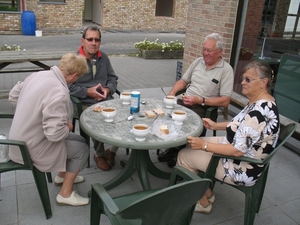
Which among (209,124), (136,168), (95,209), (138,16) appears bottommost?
(136,168)

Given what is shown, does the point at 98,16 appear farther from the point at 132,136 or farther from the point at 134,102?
the point at 132,136

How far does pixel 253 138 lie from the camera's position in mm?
2027

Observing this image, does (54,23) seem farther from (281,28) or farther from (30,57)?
(281,28)

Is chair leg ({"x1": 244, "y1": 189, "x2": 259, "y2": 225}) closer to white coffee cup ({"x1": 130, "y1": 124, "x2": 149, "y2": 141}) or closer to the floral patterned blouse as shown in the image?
the floral patterned blouse

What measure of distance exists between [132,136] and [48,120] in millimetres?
610

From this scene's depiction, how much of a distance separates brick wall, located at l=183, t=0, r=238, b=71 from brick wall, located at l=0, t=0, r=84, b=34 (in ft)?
31.2

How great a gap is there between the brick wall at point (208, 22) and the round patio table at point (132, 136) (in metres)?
2.42

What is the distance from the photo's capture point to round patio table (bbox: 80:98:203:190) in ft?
7.09

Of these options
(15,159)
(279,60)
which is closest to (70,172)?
(15,159)

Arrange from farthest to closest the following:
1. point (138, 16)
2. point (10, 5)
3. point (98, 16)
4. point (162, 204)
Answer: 1. point (98, 16)
2. point (138, 16)
3. point (10, 5)
4. point (162, 204)

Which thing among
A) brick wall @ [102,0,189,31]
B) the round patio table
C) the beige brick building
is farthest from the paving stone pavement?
brick wall @ [102,0,189,31]

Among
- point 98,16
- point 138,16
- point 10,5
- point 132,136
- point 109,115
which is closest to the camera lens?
point 132,136

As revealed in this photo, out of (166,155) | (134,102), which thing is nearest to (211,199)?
(166,155)

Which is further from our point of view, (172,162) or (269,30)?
(269,30)
